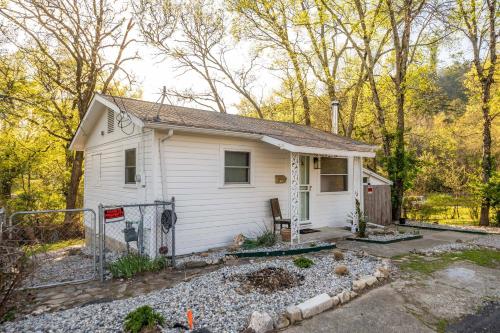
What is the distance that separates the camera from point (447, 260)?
21.1ft

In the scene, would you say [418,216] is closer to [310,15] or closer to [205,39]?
[310,15]

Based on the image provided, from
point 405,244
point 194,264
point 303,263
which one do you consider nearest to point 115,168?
point 194,264

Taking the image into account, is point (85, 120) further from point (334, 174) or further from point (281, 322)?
point (281, 322)

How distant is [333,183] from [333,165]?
59 cm

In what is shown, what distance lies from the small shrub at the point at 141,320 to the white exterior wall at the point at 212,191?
3.30 m

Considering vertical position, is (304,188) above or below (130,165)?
below

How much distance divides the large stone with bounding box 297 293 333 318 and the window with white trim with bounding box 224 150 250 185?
163 inches

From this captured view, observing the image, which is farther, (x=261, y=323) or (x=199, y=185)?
(x=199, y=185)

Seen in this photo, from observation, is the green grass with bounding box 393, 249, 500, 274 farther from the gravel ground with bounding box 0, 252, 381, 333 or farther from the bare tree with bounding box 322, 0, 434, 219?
the bare tree with bounding box 322, 0, 434, 219

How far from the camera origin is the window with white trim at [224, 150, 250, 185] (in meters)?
7.73

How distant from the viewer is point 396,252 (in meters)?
7.02

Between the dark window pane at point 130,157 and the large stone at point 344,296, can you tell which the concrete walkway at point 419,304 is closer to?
the large stone at point 344,296

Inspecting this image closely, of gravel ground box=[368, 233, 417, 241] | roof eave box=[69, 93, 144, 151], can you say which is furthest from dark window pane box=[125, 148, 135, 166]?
gravel ground box=[368, 233, 417, 241]

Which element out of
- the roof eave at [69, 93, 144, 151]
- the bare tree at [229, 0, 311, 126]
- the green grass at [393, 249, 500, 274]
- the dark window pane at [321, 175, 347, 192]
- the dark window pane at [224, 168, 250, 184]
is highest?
the bare tree at [229, 0, 311, 126]
